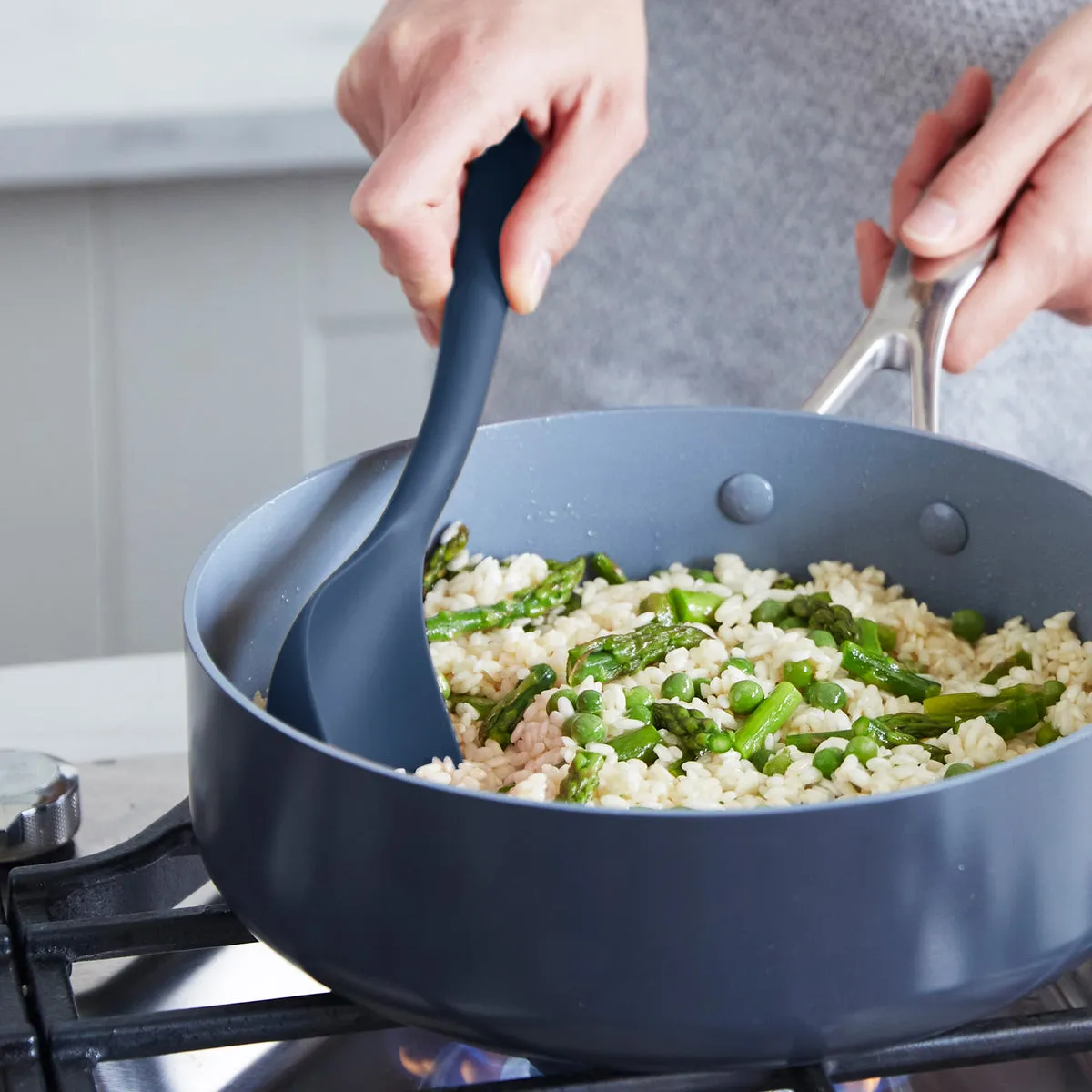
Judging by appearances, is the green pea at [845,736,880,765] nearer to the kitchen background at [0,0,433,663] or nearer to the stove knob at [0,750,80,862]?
the stove knob at [0,750,80,862]

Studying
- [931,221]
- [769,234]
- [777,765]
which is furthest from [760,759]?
[769,234]

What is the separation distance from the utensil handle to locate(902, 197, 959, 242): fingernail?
25 cm

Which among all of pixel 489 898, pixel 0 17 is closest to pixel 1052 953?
pixel 489 898

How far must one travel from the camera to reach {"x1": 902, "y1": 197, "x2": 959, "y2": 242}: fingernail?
97cm

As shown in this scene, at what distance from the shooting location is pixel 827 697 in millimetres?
870

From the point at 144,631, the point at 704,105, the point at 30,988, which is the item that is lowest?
the point at 144,631

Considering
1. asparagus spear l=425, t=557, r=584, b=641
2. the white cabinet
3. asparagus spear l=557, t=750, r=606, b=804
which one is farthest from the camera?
the white cabinet

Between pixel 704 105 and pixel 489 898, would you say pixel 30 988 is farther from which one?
pixel 704 105

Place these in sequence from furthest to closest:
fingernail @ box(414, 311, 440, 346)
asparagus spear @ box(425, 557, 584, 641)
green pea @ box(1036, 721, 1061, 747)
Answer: fingernail @ box(414, 311, 440, 346) < asparagus spear @ box(425, 557, 584, 641) < green pea @ box(1036, 721, 1061, 747)

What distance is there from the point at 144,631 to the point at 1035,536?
6.31 feet

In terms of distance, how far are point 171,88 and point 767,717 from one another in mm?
1748

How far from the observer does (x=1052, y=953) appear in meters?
0.61

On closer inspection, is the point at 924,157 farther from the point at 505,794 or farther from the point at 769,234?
the point at 505,794

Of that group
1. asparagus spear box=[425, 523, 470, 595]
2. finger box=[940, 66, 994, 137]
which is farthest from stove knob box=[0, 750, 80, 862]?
finger box=[940, 66, 994, 137]
